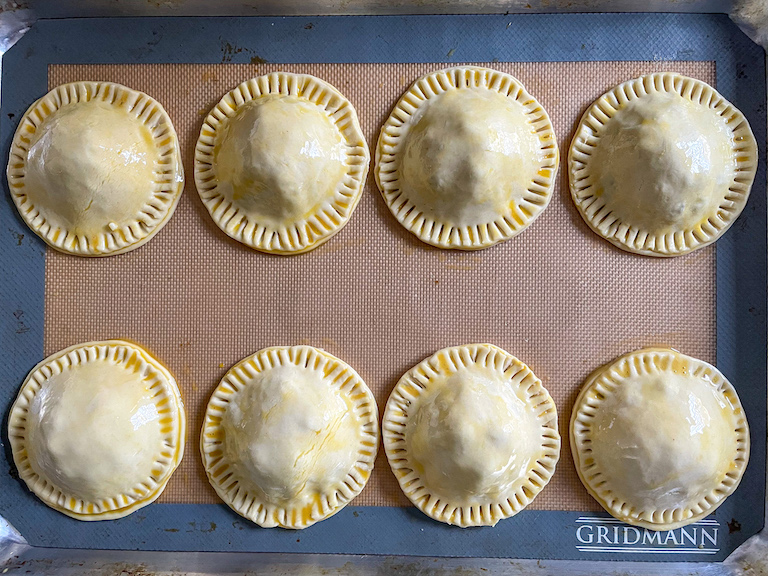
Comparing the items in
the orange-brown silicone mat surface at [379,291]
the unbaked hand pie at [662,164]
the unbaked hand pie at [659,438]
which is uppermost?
the unbaked hand pie at [662,164]

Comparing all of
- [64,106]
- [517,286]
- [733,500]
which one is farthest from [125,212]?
[733,500]

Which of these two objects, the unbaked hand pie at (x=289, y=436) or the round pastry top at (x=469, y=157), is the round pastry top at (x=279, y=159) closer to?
the round pastry top at (x=469, y=157)

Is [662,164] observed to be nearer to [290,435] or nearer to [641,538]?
[641,538]

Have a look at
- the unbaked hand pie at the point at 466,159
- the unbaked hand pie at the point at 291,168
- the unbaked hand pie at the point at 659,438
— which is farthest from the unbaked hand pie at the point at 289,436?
the unbaked hand pie at the point at 659,438

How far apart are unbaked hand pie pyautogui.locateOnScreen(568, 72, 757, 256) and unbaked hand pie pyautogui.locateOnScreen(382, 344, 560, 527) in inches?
24.3

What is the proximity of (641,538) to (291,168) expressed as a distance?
5.49ft

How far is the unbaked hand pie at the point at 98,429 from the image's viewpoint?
192 centimetres

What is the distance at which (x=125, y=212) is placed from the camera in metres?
2.04

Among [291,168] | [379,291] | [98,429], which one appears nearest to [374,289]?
[379,291]

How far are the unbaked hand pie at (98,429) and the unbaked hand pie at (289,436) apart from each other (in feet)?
0.54

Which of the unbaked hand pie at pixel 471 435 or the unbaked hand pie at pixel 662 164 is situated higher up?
the unbaked hand pie at pixel 662 164

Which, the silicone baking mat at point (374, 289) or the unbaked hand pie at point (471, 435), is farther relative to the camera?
the silicone baking mat at point (374, 289)

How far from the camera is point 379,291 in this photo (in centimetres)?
208

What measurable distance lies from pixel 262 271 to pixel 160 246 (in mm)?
364
